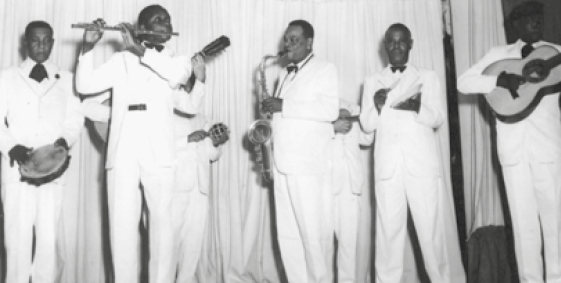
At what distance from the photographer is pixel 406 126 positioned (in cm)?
462

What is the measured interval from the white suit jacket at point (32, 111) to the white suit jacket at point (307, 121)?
1.71 metres

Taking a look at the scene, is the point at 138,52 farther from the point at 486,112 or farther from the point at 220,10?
the point at 486,112

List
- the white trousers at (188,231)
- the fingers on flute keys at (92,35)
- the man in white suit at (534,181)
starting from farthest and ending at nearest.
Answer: the white trousers at (188,231)
the man in white suit at (534,181)
the fingers on flute keys at (92,35)

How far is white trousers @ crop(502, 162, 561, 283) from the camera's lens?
164 inches

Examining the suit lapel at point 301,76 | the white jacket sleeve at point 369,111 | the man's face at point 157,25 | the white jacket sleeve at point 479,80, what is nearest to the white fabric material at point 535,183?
the white jacket sleeve at point 479,80

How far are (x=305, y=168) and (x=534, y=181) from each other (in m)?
1.76

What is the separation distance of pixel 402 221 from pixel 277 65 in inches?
93.1

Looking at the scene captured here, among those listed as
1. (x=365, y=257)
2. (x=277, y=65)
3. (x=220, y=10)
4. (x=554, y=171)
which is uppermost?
(x=220, y=10)

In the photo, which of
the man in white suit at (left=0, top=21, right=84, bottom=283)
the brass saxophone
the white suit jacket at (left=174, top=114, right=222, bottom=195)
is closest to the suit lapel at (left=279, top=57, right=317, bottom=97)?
the brass saxophone

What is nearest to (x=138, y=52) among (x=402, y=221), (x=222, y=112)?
(x=222, y=112)

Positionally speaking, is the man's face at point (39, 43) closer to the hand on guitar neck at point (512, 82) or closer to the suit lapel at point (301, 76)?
the suit lapel at point (301, 76)

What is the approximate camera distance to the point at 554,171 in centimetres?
420

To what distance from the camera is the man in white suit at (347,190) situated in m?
4.93

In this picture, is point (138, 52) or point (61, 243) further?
point (61, 243)
